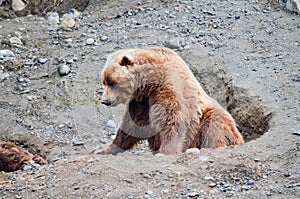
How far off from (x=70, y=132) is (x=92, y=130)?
0.34 m

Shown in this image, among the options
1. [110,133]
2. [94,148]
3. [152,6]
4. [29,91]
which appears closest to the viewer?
[94,148]

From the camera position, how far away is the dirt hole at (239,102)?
7363 mm

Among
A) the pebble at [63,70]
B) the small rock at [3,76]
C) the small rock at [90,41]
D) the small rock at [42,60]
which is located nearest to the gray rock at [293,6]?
the small rock at [90,41]

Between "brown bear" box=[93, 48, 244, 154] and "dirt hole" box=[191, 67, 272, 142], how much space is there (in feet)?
2.68

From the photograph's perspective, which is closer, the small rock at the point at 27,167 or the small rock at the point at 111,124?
the small rock at the point at 27,167

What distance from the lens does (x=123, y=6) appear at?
10383 mm

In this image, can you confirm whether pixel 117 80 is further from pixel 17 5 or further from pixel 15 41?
pixel 17 5

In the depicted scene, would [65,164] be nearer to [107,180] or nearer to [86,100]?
[107,180]

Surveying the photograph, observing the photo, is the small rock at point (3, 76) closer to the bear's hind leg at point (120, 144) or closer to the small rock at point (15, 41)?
the small rock at point (15, 41)

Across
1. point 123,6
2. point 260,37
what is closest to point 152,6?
point 123,6

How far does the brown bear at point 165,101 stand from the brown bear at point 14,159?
1.34 m

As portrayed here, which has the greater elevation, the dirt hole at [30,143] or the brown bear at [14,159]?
the brown bear at [14,159]

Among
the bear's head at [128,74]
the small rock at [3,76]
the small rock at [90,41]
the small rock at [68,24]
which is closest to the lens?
the bear's head at [128,74]

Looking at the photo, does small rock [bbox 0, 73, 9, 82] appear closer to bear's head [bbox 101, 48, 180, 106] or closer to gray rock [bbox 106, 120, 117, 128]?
gray rock [bbox 106, 120, 117, 128]
